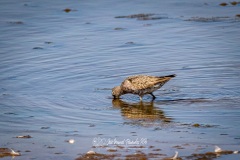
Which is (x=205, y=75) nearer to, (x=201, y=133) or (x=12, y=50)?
(x=201, y=133)

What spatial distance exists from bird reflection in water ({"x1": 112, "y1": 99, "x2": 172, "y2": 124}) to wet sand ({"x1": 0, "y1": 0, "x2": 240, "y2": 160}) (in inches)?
0.8

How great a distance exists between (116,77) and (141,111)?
2733 mm

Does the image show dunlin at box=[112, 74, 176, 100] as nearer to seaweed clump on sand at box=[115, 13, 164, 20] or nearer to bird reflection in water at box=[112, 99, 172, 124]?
bird reflection in water at box=[112, 99, 172, 124]

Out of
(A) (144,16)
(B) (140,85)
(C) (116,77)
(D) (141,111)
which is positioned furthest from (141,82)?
(A) (144,16)

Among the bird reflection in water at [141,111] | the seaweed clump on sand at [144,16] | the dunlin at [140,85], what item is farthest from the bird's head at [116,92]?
the seaweed clump on sand at [144,16]

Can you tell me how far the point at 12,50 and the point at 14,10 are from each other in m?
6.29

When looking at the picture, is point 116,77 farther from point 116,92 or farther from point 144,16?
point 144,16

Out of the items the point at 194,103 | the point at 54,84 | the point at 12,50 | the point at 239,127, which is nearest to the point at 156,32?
the point at 12,50

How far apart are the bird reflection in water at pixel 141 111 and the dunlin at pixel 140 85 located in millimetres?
248

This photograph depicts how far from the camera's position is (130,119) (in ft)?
37.0

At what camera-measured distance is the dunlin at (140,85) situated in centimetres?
1323

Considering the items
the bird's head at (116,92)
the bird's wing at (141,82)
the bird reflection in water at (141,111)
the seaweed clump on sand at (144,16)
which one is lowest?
the bird reflection in water at (141,111)

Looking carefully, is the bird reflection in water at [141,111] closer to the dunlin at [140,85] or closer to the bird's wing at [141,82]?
the dunlin at [140,85]

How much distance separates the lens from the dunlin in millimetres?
13234
